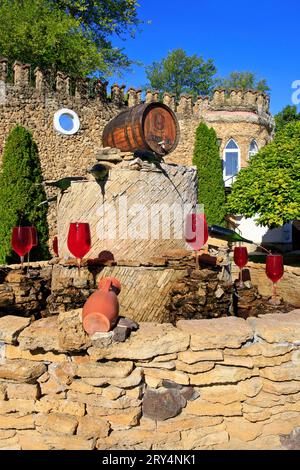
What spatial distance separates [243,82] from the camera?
40750 mm

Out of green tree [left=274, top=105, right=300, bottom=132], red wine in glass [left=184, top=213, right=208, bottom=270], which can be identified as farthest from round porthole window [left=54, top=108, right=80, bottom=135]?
green tree [left=274, top=105, right=300, bottom=132]

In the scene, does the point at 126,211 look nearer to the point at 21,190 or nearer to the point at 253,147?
the point at 21,190

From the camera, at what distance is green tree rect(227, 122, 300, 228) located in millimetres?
11834

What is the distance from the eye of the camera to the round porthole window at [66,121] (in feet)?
50.1

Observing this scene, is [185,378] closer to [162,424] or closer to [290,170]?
[162,424]

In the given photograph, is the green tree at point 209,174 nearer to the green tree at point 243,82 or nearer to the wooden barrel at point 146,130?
the wooden barrel at point 146,130

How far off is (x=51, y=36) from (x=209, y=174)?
9.89 meters

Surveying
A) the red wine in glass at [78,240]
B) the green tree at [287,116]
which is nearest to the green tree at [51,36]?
the red wine in glass at [78,240]

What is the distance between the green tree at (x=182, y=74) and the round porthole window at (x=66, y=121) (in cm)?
2494

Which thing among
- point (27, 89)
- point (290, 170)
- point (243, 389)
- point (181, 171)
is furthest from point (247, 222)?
point (243, 389)

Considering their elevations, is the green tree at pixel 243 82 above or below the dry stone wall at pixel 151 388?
above

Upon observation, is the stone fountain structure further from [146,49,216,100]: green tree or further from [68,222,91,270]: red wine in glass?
[146,49,216,100]: green tree

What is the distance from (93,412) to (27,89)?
577 inches

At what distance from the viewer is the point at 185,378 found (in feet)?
8.15
